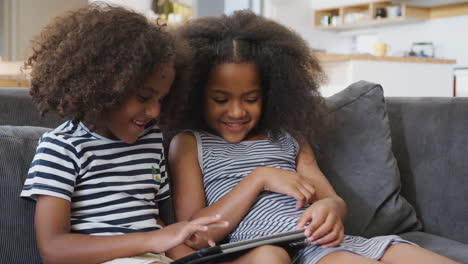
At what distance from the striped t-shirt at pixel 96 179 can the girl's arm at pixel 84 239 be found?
0.10ft

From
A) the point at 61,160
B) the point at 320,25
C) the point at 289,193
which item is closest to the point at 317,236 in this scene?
the point at 289,193

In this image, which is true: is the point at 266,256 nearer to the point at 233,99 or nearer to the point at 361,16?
the point at 233,99

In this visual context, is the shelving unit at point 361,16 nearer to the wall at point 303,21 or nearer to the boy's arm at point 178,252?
the wall at point 303,21

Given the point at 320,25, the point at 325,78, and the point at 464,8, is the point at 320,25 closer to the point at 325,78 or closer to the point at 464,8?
the point at 464,8

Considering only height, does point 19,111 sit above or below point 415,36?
below

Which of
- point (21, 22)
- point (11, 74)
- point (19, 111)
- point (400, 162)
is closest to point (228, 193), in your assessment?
point (19, 111)

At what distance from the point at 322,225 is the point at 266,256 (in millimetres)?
149

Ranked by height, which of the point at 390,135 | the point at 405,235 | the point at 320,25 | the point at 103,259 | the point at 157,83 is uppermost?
the point at 320,25

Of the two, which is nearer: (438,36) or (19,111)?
(19,111)

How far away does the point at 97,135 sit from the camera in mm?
1076

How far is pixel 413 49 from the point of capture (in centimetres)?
534

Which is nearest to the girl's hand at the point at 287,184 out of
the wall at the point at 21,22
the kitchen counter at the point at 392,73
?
the wall at the point at 21,22

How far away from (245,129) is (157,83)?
13.6 inches

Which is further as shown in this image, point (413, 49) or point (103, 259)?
point (413, 49)
